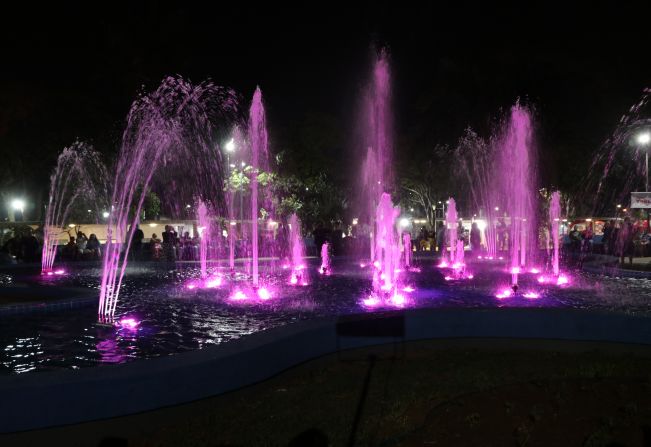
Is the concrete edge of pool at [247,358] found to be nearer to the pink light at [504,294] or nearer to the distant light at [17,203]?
the pink light at [504,294]

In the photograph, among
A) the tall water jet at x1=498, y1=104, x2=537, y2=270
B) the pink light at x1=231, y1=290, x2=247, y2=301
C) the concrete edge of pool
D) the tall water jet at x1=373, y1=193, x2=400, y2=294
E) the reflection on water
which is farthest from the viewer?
the tall water jet at x1=498, y1=104, x2=537, y2=270

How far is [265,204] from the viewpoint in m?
38.1

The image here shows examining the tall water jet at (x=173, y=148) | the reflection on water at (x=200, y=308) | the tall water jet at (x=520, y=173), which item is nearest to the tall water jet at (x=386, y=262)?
the reflection on water at (x=200, y=308)

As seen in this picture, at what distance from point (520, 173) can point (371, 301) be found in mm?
20794

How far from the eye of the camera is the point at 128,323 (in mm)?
9773

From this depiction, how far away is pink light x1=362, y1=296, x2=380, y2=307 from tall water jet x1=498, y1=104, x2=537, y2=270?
1313 cm

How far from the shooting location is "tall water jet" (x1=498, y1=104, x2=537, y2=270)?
88.5 ft

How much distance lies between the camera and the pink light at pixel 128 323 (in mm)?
9508

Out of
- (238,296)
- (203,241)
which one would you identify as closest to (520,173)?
(203,241)

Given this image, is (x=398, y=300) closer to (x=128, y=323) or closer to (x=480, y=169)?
(x=128, y=323)

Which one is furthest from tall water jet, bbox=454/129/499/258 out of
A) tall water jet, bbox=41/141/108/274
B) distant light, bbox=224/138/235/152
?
tall water jet, bbox=41/141/108/274

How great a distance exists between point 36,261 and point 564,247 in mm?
22109

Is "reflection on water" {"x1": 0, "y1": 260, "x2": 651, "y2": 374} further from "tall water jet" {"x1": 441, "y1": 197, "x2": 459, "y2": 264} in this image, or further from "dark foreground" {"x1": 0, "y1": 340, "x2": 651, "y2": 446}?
"tall water jet" {"x1": 441, "y1": 197, "x2": 459, "y2": 264}

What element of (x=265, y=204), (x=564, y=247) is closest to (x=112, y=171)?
(x=265, y=204)
